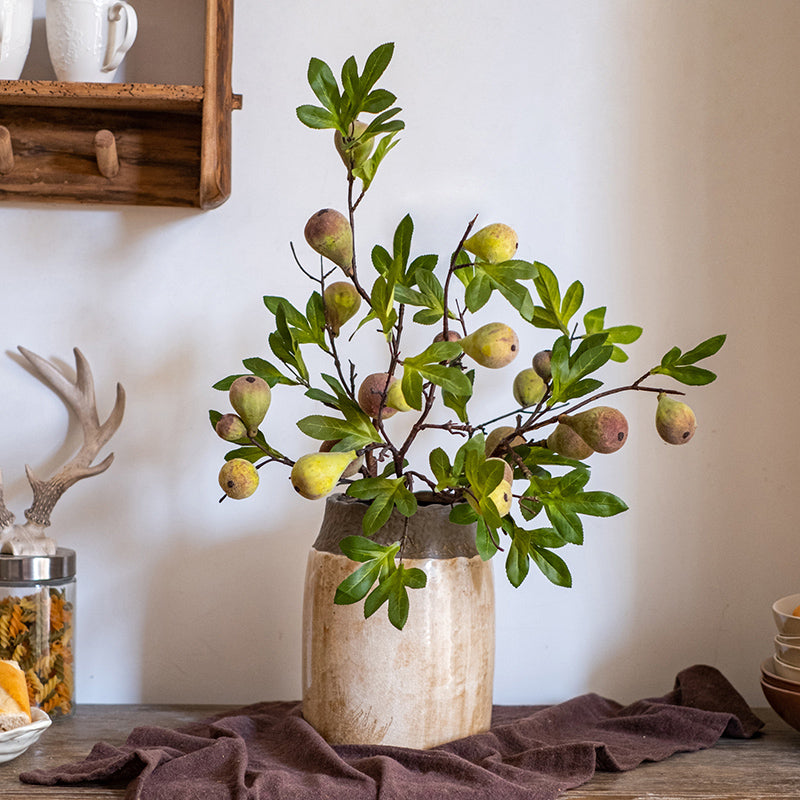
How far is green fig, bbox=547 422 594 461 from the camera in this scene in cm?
98

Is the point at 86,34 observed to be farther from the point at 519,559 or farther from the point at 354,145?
the point at 519,559

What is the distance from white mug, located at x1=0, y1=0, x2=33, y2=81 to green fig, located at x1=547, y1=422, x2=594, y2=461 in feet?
2.63

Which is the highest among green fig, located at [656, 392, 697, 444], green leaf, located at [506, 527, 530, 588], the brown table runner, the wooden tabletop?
green fig, located at [656, 392, 697, 444]

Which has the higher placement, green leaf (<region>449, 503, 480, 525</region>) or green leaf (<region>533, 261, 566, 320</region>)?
green leaf (<region>533, 261, 566, 320</region>)

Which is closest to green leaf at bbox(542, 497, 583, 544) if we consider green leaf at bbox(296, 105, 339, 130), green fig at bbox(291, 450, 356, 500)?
green fig at bbox(291, 450, 356, 500)

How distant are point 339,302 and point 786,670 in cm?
65

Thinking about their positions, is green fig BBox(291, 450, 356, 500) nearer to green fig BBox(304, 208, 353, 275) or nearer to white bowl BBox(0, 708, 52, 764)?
green fig BBox(304, 208, 353, 275)

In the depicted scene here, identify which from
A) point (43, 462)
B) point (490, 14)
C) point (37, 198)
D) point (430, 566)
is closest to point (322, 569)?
point (430, 566)

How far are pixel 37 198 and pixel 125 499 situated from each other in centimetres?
42

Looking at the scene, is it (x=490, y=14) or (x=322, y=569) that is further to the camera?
(x=490, y=14)

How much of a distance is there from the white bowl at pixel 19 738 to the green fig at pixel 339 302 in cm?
51

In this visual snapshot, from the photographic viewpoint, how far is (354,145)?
0.90 metres

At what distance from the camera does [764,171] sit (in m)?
1.27

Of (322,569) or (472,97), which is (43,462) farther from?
(472,97)
